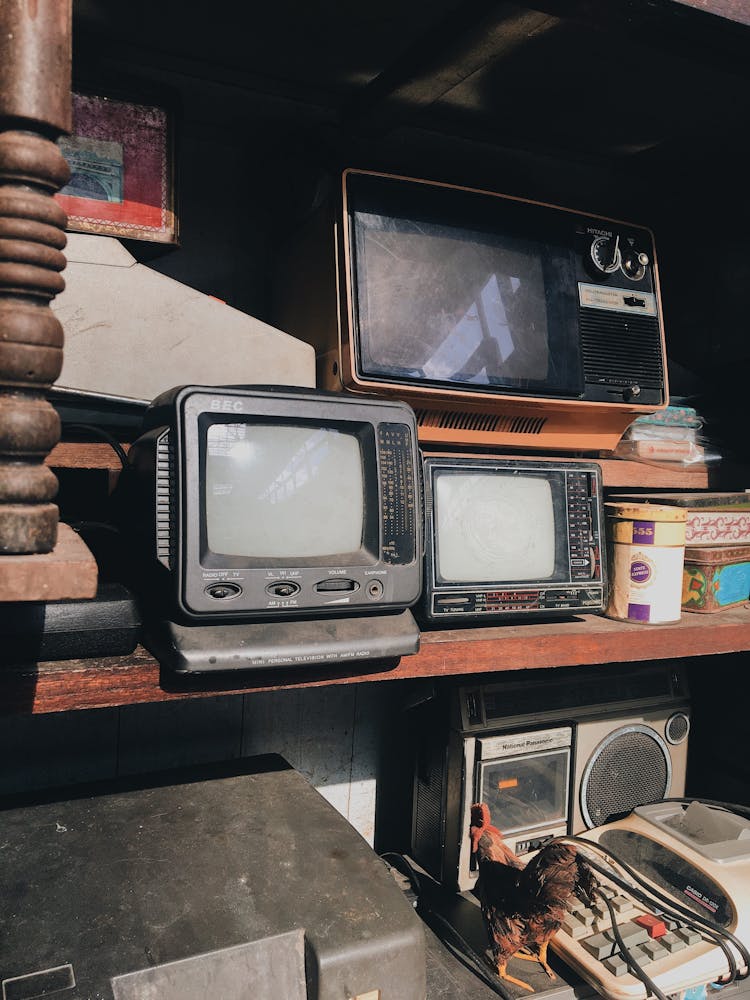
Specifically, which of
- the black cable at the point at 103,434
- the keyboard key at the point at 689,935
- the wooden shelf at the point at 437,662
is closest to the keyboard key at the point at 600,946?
the keyboard key at the point at 689,935

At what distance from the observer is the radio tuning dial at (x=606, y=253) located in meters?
1.35

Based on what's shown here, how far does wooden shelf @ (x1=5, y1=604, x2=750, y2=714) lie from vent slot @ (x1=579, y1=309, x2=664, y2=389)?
424 mm

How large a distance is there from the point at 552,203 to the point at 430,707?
940 mm

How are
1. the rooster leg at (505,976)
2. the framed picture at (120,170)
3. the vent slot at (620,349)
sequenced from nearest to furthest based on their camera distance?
the framed picture at (120,170), the rooster leg at (505,976), the vent slot at (620,349)

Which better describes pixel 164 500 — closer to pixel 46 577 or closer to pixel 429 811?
pixel 46 577

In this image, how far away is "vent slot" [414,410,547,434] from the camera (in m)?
1.28

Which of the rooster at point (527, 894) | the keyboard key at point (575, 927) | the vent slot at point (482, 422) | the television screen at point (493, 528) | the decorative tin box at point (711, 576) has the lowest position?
the keyboard key at point (575, 927)

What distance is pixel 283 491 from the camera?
0.99 m

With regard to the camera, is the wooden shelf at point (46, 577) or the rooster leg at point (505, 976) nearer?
the wooden shelf at point (46, 577)

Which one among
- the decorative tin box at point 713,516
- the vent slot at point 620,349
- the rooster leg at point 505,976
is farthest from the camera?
the decorative tin box at point 713,516

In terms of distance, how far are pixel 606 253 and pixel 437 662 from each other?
0.77 metres

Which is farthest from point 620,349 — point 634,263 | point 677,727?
point 677,727

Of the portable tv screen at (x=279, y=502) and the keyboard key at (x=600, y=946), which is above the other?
the portable tv screen at (x=279, y=502)

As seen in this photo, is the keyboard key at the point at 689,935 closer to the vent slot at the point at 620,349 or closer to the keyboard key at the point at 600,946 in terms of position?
the keyboard key at the point at 600,946
